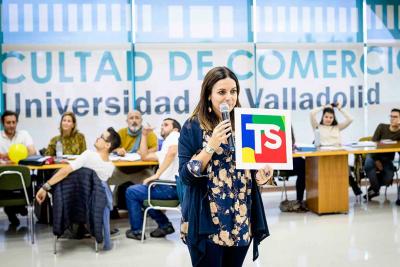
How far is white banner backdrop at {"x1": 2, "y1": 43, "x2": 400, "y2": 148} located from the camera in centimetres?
743

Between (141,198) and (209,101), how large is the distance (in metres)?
3.00

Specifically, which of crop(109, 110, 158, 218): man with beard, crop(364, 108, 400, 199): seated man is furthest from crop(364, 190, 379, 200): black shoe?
crop(109, 110, 158, 218): man with beard

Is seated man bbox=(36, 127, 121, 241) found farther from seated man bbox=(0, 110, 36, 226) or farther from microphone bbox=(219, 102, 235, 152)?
microphone bbox=(219, 102, 235, 152)

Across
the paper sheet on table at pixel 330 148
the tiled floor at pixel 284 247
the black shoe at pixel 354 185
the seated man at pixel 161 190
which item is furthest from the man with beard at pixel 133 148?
the black shoe at pixel 354 185

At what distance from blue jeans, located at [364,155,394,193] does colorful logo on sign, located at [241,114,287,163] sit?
4.80 metres

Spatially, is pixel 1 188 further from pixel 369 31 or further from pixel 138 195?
pixel 369 31

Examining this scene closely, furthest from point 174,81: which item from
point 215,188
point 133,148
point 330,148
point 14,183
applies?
point 215,188

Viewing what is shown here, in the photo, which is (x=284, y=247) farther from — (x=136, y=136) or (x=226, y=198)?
(x=226, y=198)

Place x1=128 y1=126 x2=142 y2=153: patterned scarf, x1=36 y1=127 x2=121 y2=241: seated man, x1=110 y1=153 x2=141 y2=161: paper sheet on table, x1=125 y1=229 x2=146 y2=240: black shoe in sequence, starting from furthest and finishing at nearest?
x1=128 y1=126 x2=142 y2=153: patterned scarf → x1=110 y1=153 x2=141 y2=161: paper sheet on table → x1=125 y1=229 x2=146 y2=240: black shoe → x1=36 y1=127 x2=121 y2=241: seated man

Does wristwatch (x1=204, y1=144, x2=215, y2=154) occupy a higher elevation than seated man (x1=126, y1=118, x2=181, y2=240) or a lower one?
higher

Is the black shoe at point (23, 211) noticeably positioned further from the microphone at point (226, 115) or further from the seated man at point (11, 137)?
the microphone at point (226, 115)

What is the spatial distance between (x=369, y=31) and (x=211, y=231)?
7.04 metres

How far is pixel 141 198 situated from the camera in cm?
491

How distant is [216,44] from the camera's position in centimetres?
788
